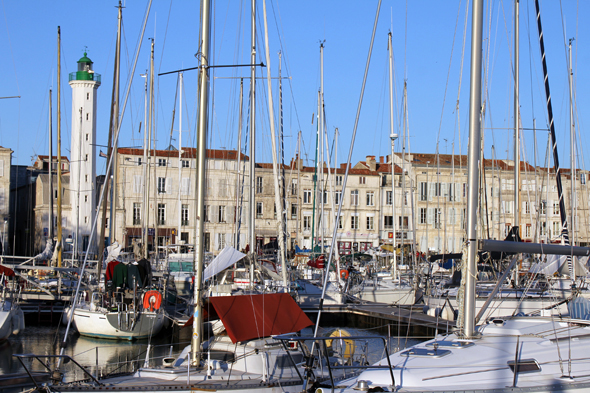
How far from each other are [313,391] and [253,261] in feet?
30.8

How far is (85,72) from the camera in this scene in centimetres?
4859

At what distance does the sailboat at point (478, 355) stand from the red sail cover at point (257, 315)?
10.1 ft

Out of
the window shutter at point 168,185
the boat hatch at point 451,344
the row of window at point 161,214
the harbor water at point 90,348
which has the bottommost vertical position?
the harbor water at point 90,348

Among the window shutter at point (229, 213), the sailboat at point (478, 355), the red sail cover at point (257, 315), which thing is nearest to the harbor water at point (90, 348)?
the red sail cover at point (257, 315)

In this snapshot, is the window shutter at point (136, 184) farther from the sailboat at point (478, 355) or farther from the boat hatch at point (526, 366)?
the boat hatch at point (526, 366)

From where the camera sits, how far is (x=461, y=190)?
53.6 m

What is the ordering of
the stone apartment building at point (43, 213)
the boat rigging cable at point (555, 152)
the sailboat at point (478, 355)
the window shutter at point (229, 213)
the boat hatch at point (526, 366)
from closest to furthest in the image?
the sailboat at point (478, 355) < the boat hatch at point (526, 366) < the boat rigging cable at point (555, 152) < the stone apartment building at point (43, 213) < the window shutter at point (229, 213)

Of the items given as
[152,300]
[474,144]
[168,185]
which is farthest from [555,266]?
[168,185]

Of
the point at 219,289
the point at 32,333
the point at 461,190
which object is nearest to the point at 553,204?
the point at 461,190

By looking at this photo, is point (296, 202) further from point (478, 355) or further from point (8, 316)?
point (478, 355)

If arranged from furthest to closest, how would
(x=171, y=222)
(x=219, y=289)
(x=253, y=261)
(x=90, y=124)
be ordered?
(x=171, y=222) → (x=90, y=124) → (x=219, y=289) → (x=253, y=261)

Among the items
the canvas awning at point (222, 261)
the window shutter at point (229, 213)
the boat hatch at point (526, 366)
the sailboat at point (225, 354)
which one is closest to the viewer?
the boat hatch at point (526, 366)

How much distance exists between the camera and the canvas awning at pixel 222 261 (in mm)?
17281

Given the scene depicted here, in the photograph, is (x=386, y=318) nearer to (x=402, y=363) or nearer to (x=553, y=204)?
(x=402, y=363)
